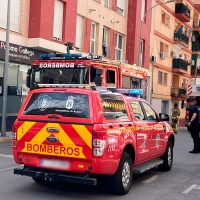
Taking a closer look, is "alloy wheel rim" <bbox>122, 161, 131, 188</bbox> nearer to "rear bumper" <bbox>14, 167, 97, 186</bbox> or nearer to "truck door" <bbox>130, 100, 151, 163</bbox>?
"truck door" <bbox>130, 100, 151, 163</bbox>

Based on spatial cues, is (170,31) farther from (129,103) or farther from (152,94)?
(129,103)

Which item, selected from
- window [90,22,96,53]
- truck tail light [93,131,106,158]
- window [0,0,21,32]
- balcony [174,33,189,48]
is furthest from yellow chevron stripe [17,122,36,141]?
balcony [174,33,189,48]

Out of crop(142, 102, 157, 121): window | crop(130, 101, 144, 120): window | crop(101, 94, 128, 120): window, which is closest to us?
crop(101, 94, 128, 120): window

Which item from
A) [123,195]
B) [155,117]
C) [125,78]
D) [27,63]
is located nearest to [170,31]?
[27,63]

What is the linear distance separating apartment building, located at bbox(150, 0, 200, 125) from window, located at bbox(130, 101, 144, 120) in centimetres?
2405

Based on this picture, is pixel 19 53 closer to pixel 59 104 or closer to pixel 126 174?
pixel 59 104

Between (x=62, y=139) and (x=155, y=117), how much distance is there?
3277 mm

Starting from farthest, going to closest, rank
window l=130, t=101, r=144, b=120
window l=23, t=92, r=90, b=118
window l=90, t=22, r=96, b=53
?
1. window l=90, t=22, r=96, b=53
2. window l=130, t=101, r=144, b=120
3. window l=23, t=92, r=90, b=118

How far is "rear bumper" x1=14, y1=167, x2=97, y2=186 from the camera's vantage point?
6.47 metres

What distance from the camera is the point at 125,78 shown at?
567 inches

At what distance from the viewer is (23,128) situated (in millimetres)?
6949

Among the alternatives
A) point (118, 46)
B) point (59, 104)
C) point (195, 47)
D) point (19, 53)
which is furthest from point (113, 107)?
point (195, 47)

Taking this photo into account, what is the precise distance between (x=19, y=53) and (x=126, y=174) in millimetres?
12893

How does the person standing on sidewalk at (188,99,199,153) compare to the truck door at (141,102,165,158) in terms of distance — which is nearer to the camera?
the truck door at (141,102,165,158)
